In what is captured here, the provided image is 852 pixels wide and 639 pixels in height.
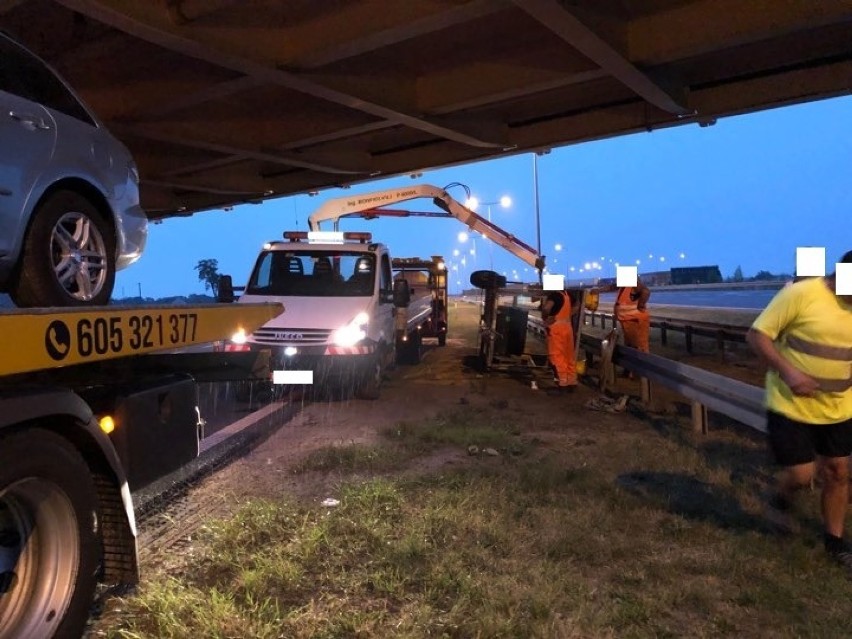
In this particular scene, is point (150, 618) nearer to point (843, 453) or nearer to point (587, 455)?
point (843, 453)

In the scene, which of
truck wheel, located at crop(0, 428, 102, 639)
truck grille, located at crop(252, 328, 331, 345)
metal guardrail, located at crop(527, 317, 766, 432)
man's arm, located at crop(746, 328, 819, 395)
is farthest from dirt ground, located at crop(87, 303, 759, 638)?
man's arm, located at crop(746, 328, 819, 395)

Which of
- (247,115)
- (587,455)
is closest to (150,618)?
(587,455)

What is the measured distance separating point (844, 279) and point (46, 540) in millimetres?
4260

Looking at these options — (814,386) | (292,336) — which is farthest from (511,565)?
(292,336)

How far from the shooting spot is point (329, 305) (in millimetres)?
9680

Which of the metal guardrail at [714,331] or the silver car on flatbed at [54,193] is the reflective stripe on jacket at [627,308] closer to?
the metal guardrail at [714,331]

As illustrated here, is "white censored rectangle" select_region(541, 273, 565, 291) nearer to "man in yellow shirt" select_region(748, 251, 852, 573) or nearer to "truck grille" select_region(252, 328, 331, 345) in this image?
"truck grille" select_region(252, 328, 331, 345)

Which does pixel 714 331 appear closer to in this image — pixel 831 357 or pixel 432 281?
pixel 432 281

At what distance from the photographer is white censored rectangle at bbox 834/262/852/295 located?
156 inches

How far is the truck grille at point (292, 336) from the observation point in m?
9.24

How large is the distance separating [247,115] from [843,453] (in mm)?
9874

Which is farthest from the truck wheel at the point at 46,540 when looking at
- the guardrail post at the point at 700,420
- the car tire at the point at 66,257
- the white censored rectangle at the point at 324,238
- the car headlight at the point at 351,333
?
the white censored rectangle at the point at 324,238

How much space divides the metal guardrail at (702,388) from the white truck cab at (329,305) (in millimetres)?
3586

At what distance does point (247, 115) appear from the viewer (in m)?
11.3
